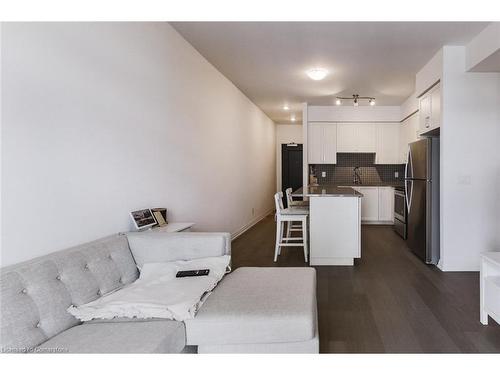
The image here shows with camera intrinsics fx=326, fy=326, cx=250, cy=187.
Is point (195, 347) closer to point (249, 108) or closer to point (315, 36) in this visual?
point (315, 36)

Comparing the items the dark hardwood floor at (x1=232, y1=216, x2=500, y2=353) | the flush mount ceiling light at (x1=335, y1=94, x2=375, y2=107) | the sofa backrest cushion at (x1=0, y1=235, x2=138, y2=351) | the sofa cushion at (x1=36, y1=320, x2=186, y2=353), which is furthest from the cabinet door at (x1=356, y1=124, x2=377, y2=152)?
the sofa cushion at (x1=36, y1=320, x2=186, y2=353)

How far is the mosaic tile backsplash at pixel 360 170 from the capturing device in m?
7.58

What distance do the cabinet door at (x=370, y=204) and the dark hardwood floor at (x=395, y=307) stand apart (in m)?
2.51

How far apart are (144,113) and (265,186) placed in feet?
19.0

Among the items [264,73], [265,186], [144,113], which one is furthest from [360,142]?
[144,113]

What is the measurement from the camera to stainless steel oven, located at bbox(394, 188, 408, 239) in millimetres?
5227

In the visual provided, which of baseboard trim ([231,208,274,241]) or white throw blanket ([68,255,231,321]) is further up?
white throw blanket ([68,255,231,321])

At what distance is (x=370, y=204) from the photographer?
7027mm

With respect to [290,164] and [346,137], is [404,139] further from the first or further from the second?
[290,164]

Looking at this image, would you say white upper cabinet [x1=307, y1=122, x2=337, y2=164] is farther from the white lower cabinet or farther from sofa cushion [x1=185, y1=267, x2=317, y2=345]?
sofa cushion [x1=185, y1=267, x2=317, y2=345]

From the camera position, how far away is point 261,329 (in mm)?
1628

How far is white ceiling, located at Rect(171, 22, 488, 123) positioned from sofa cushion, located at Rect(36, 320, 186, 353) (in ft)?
9.28

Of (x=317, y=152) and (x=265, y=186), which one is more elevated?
(x=317, y=152)

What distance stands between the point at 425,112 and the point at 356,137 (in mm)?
2834
